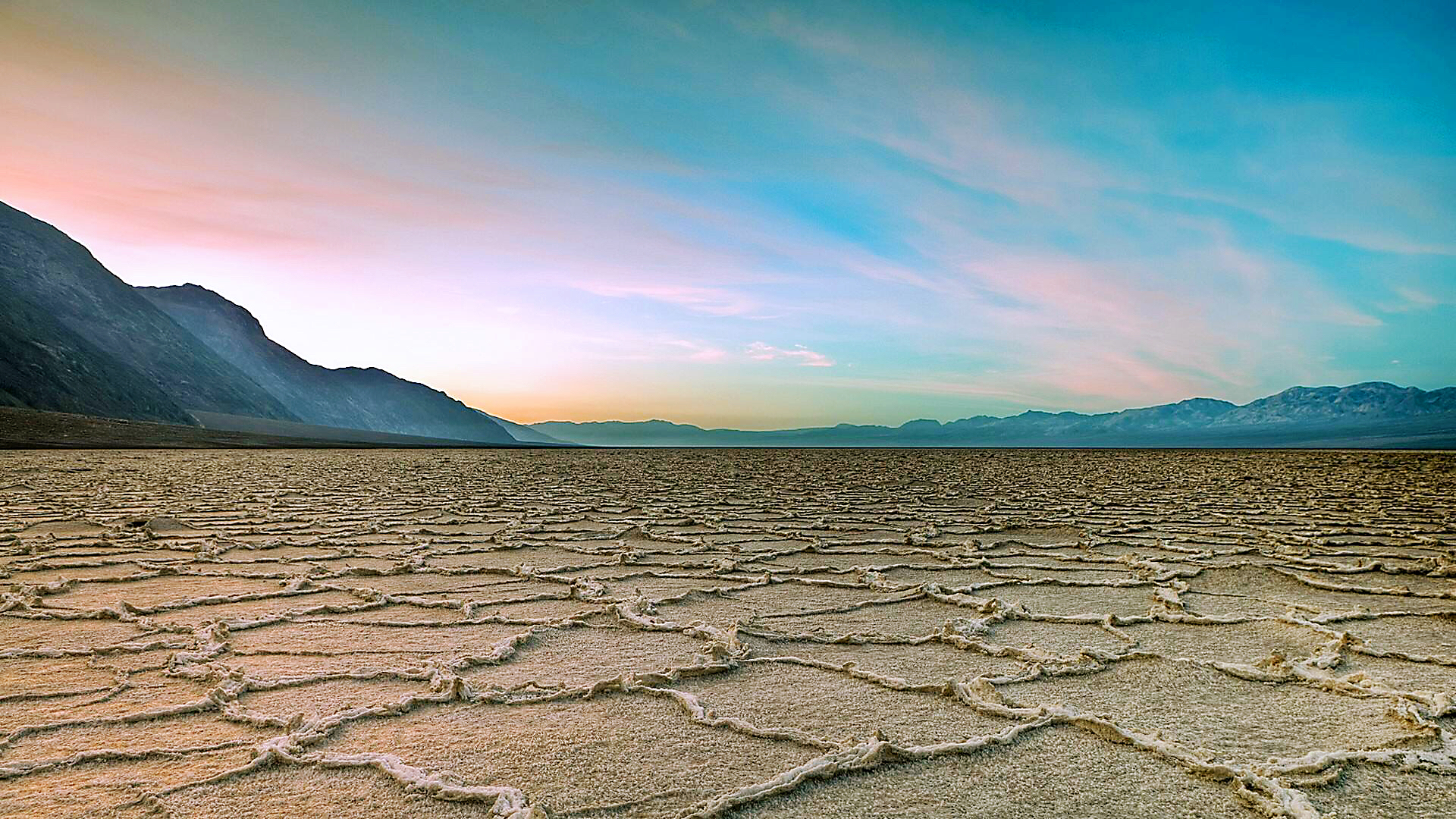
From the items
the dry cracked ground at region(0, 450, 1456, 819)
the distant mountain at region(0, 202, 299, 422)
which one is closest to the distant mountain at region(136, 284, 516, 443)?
the distant mountain at region(0, 202, 299, 422)

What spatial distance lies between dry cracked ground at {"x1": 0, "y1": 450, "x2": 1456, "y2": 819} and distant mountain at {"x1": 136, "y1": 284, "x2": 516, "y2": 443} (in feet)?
297

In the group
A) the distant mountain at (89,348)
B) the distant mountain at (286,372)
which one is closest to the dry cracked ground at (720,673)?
the distant mountain at (89,348)

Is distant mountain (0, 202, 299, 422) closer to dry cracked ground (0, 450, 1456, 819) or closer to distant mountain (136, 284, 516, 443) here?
distant mountain (136, 284, 516, 443)

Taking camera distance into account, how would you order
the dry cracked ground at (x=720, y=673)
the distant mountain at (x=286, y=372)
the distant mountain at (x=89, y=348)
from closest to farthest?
the dry cracked ground at (x=720, y=673), the distant mountain at (x=89, y=348), the distant mountain at (x=286, y=372)

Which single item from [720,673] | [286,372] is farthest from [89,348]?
[720,673]

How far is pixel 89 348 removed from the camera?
166ft

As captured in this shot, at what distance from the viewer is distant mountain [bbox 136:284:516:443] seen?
91.7 m

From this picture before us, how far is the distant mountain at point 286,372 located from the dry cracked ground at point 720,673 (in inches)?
3560

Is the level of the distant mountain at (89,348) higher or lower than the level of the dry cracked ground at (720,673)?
higher

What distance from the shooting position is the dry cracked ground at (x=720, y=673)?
169 cm

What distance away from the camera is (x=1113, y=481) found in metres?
13.3

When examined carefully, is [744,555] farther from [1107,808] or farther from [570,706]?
[1107,808]

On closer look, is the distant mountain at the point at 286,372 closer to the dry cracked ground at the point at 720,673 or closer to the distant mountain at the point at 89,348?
the distant mountain at the point at 89,348

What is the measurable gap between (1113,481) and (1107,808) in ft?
42.5
